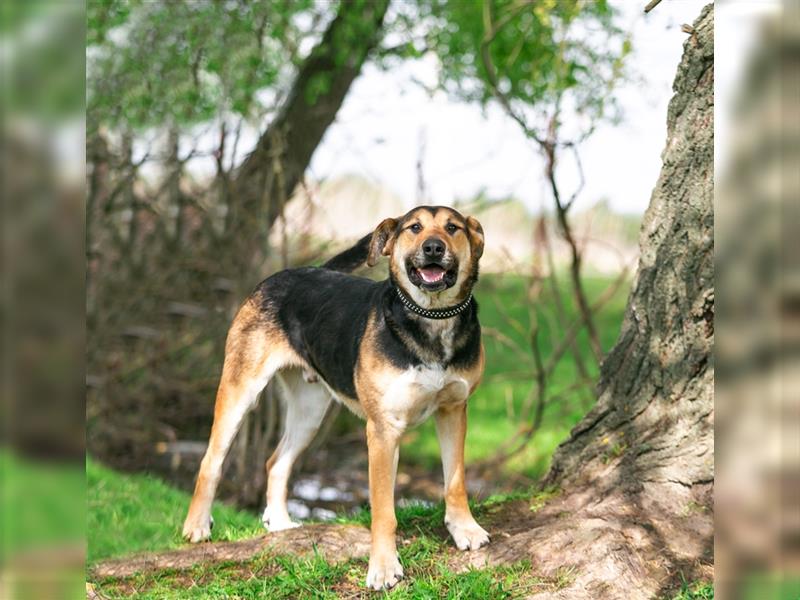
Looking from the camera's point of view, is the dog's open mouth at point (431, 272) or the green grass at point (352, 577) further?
the dog's open mouth at point (431, 272)

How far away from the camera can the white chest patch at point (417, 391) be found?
4473mm

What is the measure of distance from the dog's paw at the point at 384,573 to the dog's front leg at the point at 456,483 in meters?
0.45

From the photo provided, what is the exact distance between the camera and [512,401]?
1246 cm

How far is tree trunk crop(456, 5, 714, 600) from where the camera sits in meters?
4.18

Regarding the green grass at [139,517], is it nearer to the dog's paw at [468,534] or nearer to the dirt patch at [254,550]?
the dirt patch at [254,550]

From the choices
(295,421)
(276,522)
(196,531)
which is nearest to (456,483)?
(276,522)

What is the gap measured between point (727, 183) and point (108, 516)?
6755 millimetres

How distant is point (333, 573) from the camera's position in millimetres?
4344

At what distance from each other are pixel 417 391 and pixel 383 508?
2.00 feet

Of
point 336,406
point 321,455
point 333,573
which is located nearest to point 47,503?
point 333,573

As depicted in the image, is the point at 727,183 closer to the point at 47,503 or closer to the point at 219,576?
the point at 47,503

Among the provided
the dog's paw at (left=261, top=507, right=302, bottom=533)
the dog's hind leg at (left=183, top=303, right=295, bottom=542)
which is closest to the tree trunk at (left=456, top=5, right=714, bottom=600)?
the dog's paw at (left=261, top=507, right=302, bottom=533)

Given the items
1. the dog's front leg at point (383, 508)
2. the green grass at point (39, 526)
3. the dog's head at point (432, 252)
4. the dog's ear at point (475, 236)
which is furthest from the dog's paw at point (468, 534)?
the green grass at point (39, 526)

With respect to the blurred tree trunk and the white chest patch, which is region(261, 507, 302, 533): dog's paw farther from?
the blurred tree trunk
